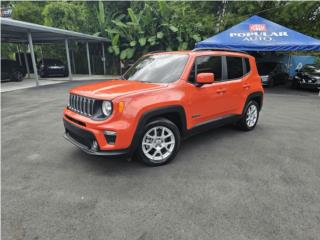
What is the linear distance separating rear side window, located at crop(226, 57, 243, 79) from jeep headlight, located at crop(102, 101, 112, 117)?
8.45ft

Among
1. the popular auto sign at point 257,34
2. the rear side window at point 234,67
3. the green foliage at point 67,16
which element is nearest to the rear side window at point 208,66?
the rear side window at point 234,67

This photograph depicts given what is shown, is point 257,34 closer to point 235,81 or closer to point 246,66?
point 246,66

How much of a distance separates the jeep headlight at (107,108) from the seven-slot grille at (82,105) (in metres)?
0.20

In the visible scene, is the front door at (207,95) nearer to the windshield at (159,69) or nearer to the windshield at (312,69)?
the windshield at (159,69)

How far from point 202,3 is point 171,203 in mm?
21060

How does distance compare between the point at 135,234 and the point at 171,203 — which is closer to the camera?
the point at 135,234

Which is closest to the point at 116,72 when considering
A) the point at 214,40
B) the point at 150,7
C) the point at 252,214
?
the point at 150,7

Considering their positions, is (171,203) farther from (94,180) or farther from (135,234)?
(94,180)

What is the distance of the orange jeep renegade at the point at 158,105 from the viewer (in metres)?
3.31

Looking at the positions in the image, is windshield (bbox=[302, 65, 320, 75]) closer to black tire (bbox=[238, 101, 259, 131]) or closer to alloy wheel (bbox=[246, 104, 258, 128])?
alloy wheel (bbox=[246, 104, 258, 128])

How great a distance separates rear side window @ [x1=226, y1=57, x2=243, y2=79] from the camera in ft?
15.7

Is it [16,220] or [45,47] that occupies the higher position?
[45,47]

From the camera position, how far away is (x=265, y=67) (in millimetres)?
13859

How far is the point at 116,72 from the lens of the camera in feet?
72.8
